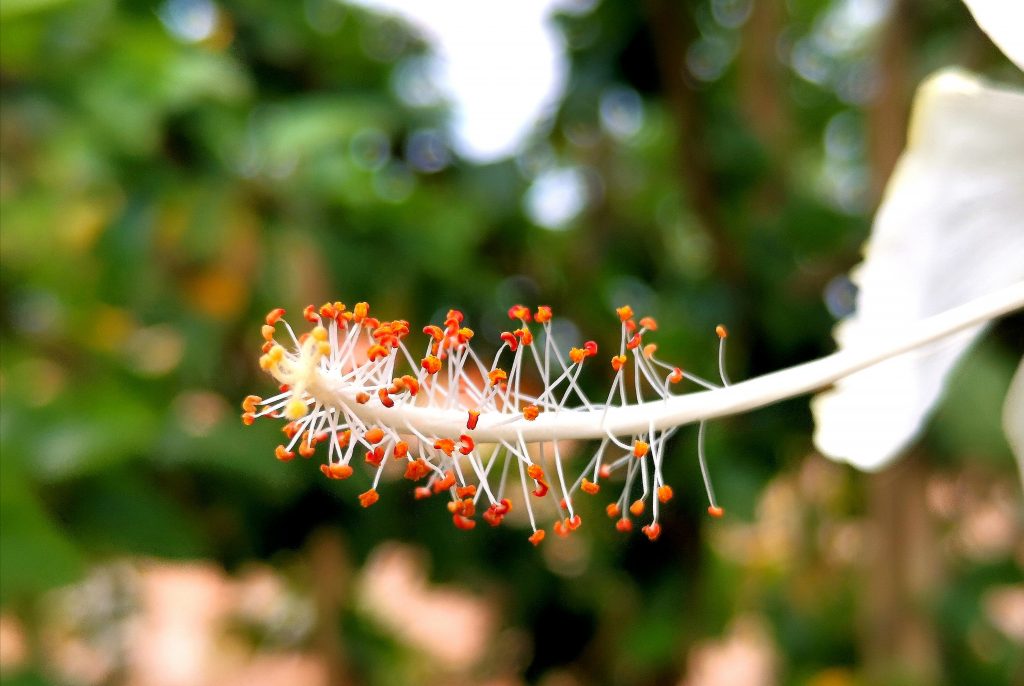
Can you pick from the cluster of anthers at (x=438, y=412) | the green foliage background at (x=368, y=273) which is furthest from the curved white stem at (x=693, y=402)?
the green foliage background at (x=368, y=273)

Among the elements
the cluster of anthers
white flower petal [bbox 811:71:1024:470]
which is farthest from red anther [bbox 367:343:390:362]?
white flower petal [bbox 811:71:1024:470]

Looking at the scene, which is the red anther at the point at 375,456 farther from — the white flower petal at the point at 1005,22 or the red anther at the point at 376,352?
the white flower petal at the point at 1005,22

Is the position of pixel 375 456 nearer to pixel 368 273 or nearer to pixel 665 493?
pixel 665 493

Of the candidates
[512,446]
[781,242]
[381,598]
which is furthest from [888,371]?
[381,598]

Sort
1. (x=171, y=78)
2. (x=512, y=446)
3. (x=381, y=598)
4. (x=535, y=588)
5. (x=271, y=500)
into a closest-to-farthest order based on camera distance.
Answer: (x=512, y=446), (x=171, y=78), (x=271, y=500), (x=535, y=588), (x=381, y=598)

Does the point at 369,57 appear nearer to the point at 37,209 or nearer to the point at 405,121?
the point at 405,121

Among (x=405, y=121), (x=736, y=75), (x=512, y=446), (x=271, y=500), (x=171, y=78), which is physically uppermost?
(x=736, y=75)
